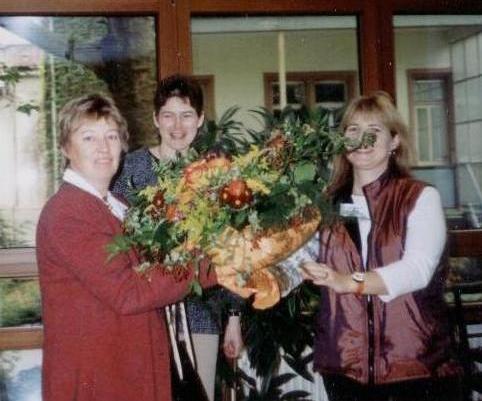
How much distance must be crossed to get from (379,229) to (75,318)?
3.02 feet

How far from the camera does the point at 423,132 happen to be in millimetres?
7797

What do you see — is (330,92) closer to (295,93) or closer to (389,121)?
(295,93)

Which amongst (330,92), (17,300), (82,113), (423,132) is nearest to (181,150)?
(82,113)

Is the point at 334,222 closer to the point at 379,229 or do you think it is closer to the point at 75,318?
the point at 379,229

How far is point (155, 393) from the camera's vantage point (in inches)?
78.0

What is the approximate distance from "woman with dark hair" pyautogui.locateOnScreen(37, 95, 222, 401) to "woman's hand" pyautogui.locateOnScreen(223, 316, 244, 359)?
2.90 ft

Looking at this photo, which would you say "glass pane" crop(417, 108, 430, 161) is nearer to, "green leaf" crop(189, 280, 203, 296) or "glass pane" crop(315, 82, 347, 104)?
"glass pane" crop(315, 82, 347, 104)

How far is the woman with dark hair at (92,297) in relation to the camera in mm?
1842

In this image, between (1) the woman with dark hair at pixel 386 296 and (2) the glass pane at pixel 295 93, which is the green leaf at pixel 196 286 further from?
(2) the glass pane at pixel 295 93

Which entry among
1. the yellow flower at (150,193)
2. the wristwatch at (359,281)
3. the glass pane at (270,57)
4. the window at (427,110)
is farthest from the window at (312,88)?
the yellow flower at (150,193)

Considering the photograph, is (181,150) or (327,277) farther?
(181,150)

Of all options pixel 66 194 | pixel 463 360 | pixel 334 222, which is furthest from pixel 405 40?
pixel 66 194

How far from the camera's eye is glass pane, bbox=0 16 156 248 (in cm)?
357

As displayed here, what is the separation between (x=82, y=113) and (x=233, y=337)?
1.25 m
